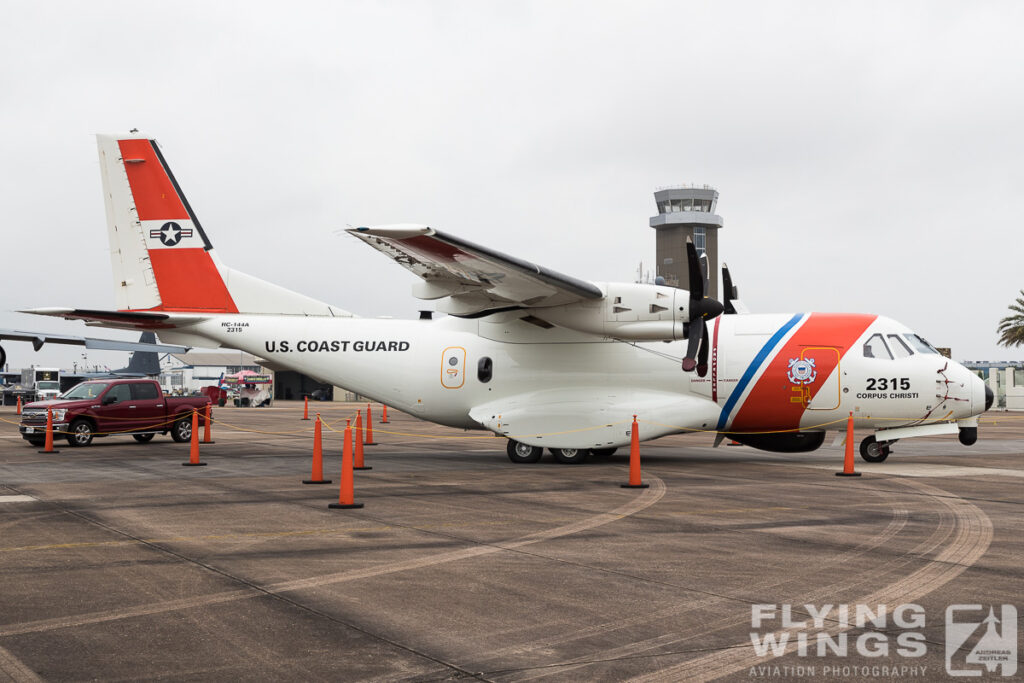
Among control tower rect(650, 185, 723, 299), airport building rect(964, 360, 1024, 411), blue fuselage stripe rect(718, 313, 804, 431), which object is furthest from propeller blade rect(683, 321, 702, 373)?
control tower rect(650, 185, 723, 299)

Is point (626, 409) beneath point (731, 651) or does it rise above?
above

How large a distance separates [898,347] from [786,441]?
310cm

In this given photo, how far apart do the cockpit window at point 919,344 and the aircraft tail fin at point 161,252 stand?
12.6 m

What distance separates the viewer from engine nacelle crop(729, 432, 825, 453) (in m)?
18.8

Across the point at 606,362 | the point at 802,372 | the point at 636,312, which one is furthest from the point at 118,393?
the point at 802,372

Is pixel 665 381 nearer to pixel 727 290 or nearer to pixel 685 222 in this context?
pixel 727 290

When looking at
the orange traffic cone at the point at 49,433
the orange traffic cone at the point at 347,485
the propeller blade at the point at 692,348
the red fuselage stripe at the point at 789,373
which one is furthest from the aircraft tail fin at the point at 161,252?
Answer: the red fuselage stripe at the point at 789,373

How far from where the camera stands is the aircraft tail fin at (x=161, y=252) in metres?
20.4

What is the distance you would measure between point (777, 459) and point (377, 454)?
942 centimetres

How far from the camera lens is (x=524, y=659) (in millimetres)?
5125

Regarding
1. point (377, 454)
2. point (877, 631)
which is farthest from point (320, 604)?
point (377, 454)

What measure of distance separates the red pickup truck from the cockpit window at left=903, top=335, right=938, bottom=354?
1845 cm

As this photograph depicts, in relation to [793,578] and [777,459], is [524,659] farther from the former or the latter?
[777,459]

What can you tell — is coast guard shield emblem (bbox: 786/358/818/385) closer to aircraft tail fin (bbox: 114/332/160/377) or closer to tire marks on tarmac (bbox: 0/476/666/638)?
tire marks on tarmac (bbox: 0/476/666/638)
